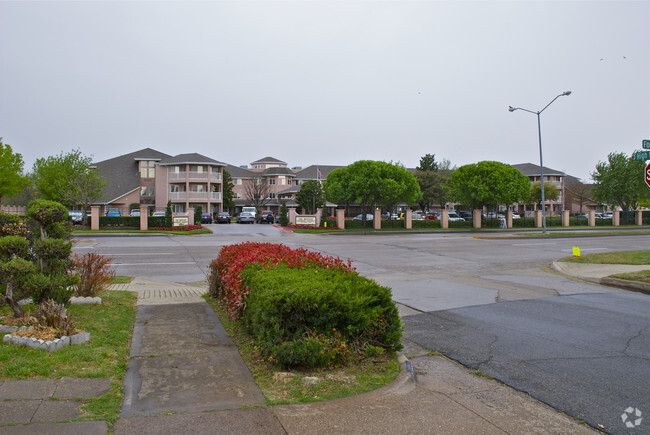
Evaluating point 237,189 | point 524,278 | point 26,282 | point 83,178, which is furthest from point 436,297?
point 237,189

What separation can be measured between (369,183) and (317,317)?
1536 inches

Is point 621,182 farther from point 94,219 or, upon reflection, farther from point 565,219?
point 94,219

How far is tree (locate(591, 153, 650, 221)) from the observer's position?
170 ft

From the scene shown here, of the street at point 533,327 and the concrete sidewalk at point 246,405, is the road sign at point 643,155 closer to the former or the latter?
the street at point 533,327

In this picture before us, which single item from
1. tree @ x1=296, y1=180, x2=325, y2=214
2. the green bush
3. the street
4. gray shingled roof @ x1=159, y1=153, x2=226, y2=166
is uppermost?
gray shingled roof @ x1=159, y1=153, x2=226, y2=166

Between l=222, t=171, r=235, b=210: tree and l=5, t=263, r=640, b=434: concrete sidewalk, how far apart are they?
68.8 meters

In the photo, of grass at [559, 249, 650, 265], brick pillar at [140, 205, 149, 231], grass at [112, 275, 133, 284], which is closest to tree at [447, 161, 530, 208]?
grass at [559, 249, 650, 265]

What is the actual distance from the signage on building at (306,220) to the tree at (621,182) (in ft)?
118

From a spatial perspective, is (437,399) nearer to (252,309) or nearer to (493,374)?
(493,374)

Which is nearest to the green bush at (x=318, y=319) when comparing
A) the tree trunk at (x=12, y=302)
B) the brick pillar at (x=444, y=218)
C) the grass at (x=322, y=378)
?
the grass at (x=322, y=378)

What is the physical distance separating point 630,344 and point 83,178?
4187 centimetres

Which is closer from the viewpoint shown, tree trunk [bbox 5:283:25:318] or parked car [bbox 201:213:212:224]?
tree trunk [bbox 5:283:25:318]

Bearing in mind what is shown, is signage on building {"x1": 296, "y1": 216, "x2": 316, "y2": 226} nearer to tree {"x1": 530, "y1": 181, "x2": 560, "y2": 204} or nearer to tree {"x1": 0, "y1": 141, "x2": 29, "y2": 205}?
tree {"x1": 0, "y1": 141, "x2": 29, "y2": 205}

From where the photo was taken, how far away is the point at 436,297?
9766mm
